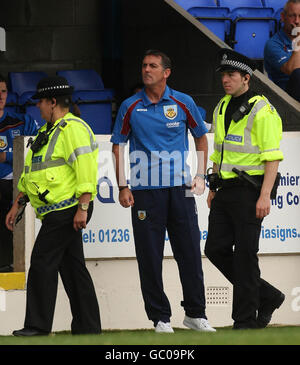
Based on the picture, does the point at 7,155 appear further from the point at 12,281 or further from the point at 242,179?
the point at 242,179

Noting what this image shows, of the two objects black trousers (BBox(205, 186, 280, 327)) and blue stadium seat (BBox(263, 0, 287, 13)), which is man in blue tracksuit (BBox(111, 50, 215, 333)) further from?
blue stadium seat (BBox(263, 0, 287, 13))

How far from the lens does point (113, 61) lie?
11.5 m

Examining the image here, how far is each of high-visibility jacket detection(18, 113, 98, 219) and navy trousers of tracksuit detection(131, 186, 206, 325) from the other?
52 cm

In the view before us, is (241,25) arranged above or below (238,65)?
above

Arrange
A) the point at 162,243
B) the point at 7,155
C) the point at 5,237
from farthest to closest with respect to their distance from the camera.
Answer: the point at 5,237 < the point at 7,155 < the point at 162,243

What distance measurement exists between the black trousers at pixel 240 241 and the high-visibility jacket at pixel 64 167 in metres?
0.91

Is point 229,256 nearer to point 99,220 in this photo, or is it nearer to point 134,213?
point 134,213

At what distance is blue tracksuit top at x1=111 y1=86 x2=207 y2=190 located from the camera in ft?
25.1

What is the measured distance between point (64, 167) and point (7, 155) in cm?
178

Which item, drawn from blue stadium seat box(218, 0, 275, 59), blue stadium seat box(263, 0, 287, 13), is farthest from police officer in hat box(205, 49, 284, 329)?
blue stadium seat box(263, 0, 287, 13)

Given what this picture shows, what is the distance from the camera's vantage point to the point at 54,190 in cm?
736

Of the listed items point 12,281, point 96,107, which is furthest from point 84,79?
point 12,281

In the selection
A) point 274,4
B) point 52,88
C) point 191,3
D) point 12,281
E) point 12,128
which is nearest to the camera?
point 52,88
